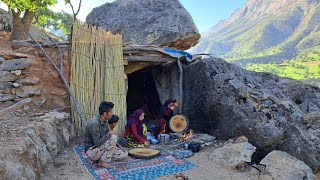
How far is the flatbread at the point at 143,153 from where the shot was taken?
5539 mm

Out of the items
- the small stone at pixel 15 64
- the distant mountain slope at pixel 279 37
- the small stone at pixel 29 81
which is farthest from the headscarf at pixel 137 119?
the distant mountain slope at pixel 279 37

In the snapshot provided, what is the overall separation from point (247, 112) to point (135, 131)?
2.75m

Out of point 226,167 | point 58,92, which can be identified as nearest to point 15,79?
point 58,92

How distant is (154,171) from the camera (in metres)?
5.00

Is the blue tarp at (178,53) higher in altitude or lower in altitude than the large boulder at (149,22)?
lower

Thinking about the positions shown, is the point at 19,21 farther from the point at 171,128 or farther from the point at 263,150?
the point at 263,150

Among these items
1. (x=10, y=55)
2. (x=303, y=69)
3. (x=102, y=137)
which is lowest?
(x=102, y=137)

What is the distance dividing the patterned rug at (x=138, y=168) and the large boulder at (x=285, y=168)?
1479 mm

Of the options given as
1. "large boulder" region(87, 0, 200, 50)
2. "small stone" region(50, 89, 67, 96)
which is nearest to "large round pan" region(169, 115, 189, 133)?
"small stone" region(50, 89, 67, 96)

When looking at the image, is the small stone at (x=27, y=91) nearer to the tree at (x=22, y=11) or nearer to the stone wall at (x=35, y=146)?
the stone wall at (x=35, y=146)

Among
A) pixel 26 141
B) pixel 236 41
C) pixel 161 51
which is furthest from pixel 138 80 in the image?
pixel 236 41

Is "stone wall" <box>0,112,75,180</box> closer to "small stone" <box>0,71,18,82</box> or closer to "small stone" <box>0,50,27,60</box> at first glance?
"small stone" <box>0,71,18,82</box>

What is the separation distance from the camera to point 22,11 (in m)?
12.3

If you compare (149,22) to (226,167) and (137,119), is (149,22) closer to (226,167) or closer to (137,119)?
(137,119)
